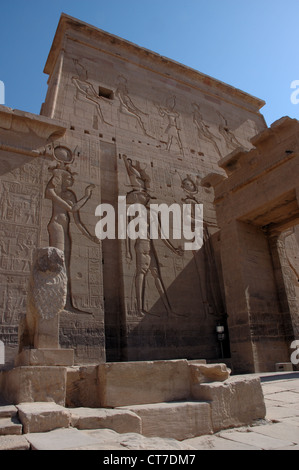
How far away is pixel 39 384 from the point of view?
127 inches

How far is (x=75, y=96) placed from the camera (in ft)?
30.6

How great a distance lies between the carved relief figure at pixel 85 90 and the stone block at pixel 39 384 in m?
7.39

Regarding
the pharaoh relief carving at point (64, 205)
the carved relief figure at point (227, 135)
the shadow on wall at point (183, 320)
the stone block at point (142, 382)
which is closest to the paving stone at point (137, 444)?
the stone block at point (142, 382)

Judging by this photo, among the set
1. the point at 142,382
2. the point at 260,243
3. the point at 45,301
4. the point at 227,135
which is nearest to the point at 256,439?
the point at 142,382

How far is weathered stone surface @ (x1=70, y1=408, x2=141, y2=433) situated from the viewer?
2.72 m

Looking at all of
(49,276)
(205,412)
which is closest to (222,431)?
(205,412)

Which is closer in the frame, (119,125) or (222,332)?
(222,332)

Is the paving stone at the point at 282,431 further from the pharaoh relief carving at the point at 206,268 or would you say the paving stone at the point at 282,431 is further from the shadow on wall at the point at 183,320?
the pharaoh relief carving at the point at 206,268

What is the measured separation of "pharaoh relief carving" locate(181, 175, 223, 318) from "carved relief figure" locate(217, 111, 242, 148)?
302 centimetres

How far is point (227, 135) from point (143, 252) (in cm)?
614

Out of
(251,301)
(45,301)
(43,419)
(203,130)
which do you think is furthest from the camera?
(203,130)

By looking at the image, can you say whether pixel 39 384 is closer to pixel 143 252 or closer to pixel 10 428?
pixel 10 428
